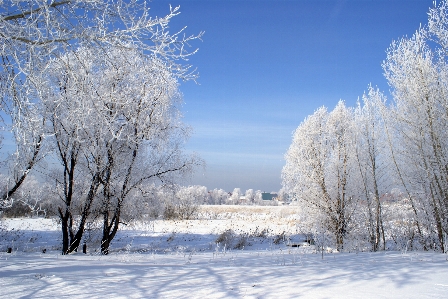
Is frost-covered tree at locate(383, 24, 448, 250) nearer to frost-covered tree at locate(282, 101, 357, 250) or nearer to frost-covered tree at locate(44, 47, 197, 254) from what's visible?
frost-covered tree at locate(282, 101, 357, 250)

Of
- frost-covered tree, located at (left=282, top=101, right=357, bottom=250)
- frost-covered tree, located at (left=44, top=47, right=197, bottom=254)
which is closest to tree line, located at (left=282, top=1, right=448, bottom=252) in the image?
frost-covered tree, located at (left=282, top=101, right=357, bottom=250)

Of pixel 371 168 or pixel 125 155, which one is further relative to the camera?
pixel 371 168

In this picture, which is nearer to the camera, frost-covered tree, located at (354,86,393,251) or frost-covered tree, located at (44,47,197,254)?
frost-covered tree, located at (44,47,197,254)

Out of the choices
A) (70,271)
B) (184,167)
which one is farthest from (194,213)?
(70,271)

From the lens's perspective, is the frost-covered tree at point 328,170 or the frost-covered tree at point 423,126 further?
the frost-covered tree at point 328,170

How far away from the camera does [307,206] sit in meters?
14.5

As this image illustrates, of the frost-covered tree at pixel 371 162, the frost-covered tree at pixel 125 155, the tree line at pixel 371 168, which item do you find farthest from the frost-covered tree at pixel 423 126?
the frost-covered tree at pixel 125 155

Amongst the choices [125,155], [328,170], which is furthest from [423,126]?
[125,155]

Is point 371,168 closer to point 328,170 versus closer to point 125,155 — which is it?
point 328,170

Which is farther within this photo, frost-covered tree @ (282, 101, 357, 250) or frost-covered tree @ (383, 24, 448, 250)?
frost-covered tree @ (282, 101, 357, 250)

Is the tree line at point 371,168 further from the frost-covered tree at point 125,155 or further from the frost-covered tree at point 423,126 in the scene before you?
the frost-covered tree at point 125,155

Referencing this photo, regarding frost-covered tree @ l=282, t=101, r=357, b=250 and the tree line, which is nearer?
the tree line

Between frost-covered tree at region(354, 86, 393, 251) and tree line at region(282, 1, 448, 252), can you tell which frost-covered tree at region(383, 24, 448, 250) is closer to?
tree line at region(282, 1, 448, 252)

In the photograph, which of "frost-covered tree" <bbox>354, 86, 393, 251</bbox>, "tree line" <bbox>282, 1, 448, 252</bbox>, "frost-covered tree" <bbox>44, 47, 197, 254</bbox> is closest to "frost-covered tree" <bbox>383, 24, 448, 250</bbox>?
"tree line" <bbox>282, 1, 448, 252</bbox>
